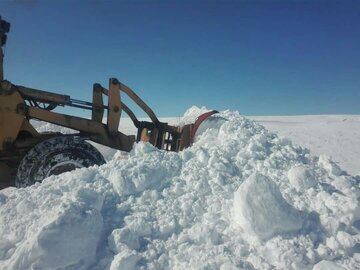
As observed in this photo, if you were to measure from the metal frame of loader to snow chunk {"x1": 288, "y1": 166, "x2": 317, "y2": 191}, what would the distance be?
295 centimetres

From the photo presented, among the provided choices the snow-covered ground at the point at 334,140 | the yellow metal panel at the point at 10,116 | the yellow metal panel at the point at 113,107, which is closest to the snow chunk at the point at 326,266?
the yellow metal panel at the point at 113,107

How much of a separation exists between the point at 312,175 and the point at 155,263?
226 cm

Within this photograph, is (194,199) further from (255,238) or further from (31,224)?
(31,224)

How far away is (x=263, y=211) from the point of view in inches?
140

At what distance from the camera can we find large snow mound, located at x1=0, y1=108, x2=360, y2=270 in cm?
320

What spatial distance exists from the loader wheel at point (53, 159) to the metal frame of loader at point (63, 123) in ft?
1.66

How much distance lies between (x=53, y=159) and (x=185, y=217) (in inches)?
105

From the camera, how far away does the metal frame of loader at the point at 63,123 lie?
5520 mm

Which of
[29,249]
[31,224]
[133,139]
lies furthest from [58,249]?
[133,139]

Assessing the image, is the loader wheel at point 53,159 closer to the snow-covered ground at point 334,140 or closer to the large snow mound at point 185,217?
the large snow mound at point 185,217

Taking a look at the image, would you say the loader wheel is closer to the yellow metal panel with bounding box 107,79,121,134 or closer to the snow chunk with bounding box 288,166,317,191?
the yellow metal panel with bounding box 107,79,121,134

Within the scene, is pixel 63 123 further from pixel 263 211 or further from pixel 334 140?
pixel 334 140

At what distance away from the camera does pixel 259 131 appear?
6.09m

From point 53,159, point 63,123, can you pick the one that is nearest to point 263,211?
point 53,159
